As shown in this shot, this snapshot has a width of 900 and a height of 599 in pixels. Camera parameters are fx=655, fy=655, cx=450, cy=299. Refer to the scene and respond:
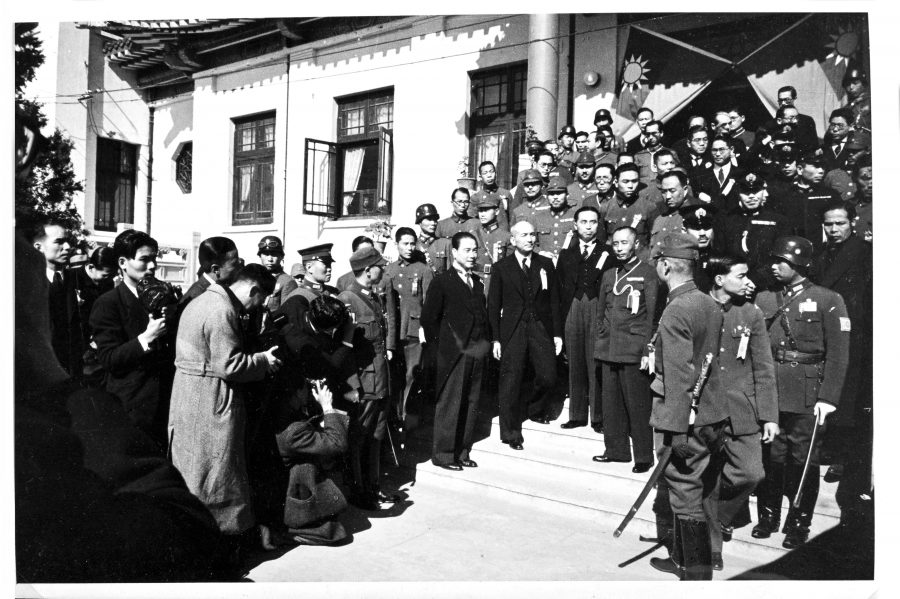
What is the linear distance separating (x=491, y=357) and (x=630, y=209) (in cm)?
185

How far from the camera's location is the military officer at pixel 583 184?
263 inches

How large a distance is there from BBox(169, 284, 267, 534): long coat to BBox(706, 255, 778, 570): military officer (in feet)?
9.22

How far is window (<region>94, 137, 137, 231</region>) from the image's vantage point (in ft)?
20.1

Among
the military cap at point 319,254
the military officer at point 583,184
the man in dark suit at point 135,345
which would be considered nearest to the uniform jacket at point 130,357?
the man in dark suit at point 135,345

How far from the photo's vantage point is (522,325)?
5.60 metres

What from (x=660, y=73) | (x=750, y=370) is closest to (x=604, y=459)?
(x=750, y=370)

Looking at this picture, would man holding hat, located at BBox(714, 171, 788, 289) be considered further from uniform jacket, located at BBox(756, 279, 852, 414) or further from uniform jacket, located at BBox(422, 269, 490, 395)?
uniform jacket, located at BBox(422, 269, 490, 395)

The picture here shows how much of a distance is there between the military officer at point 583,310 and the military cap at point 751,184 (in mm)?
1169

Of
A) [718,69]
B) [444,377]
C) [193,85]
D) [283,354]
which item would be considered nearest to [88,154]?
[193,85]

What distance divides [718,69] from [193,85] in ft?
19.3

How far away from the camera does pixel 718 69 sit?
670 centimetres

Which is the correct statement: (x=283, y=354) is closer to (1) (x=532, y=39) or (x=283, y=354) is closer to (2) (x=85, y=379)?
(2) (x=85, y=379)

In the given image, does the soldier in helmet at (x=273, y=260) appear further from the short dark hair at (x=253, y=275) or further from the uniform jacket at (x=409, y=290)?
the short dark hair at (x=253, y=275)

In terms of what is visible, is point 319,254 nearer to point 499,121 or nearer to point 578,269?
point 578,269
